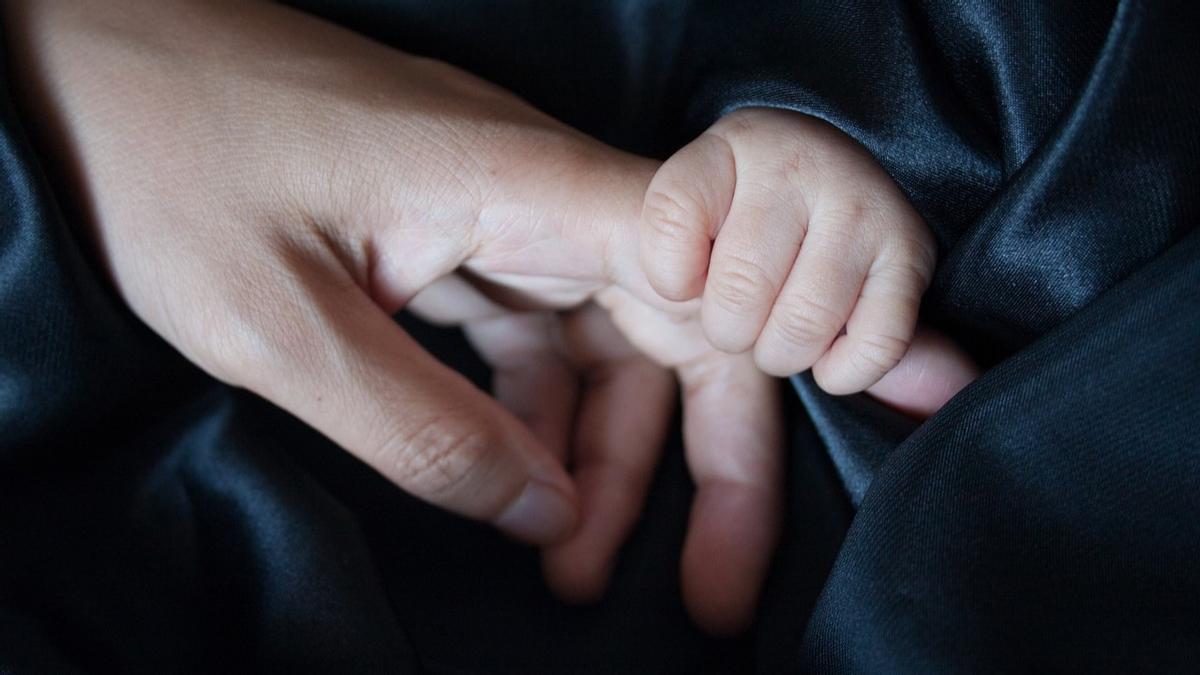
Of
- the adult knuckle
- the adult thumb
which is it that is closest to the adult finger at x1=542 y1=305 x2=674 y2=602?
the adult knuckle

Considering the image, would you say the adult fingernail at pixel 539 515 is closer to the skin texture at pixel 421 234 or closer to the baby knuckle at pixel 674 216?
the skin texture at pixel 421 234

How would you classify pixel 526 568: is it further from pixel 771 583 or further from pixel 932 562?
pixel 932 562

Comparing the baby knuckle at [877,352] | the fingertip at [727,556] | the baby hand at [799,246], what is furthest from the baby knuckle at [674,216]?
the fingertip at [727,556]

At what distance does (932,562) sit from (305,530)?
0.39 meters

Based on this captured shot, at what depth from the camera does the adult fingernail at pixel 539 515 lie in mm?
636

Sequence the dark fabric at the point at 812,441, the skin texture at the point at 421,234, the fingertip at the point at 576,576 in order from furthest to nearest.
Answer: the fingertip at the point at 576,576 → the skin texture at the point at 421,234 → the dark fabric at the point at 812,441

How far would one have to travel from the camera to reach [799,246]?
0.54 metres

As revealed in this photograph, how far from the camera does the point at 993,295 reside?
0.53 meters

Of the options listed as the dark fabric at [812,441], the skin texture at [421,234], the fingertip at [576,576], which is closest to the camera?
the dark fabric at [812,441]

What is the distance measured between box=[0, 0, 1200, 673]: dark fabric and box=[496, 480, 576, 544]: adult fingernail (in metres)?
0.03

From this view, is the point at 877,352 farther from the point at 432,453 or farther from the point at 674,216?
the point at 432,453

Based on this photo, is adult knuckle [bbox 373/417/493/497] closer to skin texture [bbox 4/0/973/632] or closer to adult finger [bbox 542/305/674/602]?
skin texture [bbox 4/0/973/632]

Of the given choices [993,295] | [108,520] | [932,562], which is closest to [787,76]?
[993,295]

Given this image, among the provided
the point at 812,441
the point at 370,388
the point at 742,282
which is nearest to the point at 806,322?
the point at 742,282
